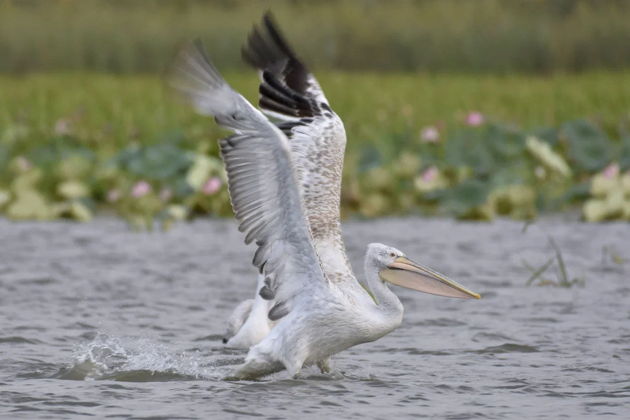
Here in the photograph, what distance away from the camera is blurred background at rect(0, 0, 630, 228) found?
12211 millimetres

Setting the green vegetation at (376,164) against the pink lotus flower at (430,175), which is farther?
the pink lotus flower at (430,175)

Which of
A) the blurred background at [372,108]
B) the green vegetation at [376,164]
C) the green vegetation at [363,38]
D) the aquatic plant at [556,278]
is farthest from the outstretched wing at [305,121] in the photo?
the green vegetation at [363,38]

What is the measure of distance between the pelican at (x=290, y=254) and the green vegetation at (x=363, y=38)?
16598mm

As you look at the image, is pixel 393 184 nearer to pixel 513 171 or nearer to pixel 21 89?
pixel 513 171

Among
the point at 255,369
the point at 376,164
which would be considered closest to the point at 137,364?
the point at 255,369

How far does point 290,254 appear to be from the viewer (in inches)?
246

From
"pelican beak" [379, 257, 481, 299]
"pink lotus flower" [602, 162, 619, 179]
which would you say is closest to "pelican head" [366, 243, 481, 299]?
"pelican beak" [379, 257, 481, 299]

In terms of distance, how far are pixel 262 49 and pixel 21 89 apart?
11608 mm

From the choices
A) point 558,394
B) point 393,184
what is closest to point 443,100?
point 393,184

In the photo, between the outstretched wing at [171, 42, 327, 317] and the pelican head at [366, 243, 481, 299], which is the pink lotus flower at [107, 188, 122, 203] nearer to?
the pelican head at [366, 243, 481, 299]

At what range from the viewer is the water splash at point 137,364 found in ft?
21.4

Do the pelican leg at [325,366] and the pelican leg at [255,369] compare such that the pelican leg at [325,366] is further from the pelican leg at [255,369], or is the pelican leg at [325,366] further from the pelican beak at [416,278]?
the pelican beak at [416,278]

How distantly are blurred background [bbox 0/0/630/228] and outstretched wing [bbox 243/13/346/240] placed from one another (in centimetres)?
56

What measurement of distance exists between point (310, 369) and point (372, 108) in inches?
375
